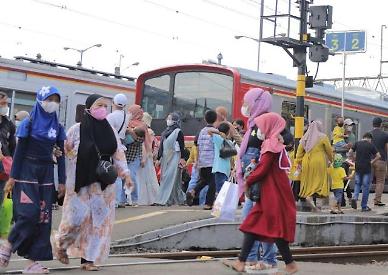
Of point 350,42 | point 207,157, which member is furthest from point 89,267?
point 350,42

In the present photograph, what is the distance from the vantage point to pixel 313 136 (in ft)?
39.9

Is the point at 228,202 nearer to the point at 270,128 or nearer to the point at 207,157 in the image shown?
the point at 270,128

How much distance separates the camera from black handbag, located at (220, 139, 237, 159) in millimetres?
10891

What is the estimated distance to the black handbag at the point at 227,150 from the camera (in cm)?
1089

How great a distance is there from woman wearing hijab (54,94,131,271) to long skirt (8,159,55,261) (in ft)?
0.90

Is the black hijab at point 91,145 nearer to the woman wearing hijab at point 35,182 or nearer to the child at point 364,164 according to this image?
the woman wearing hijab at point 35,182

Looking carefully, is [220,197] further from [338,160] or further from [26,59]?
[26,59]

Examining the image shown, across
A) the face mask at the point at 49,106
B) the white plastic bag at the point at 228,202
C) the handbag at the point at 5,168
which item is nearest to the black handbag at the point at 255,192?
the white plastic bag at the point at 228,202

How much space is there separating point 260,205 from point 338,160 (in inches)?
286

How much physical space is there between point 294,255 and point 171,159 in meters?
3.76

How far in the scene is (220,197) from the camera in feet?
24.2

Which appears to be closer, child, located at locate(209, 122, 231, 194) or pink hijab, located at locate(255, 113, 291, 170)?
pink hijab, located at locate(255, 113, 291, 170)

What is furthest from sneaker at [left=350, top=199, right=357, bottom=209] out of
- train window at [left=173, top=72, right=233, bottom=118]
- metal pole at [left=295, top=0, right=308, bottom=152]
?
train window at [left=173, top=72, right=233, bottom=118]

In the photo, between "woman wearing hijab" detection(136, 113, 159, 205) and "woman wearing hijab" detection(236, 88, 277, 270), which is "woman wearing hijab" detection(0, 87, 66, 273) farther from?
"woman wearing hijab" detection(136, 113, 159, 205)
